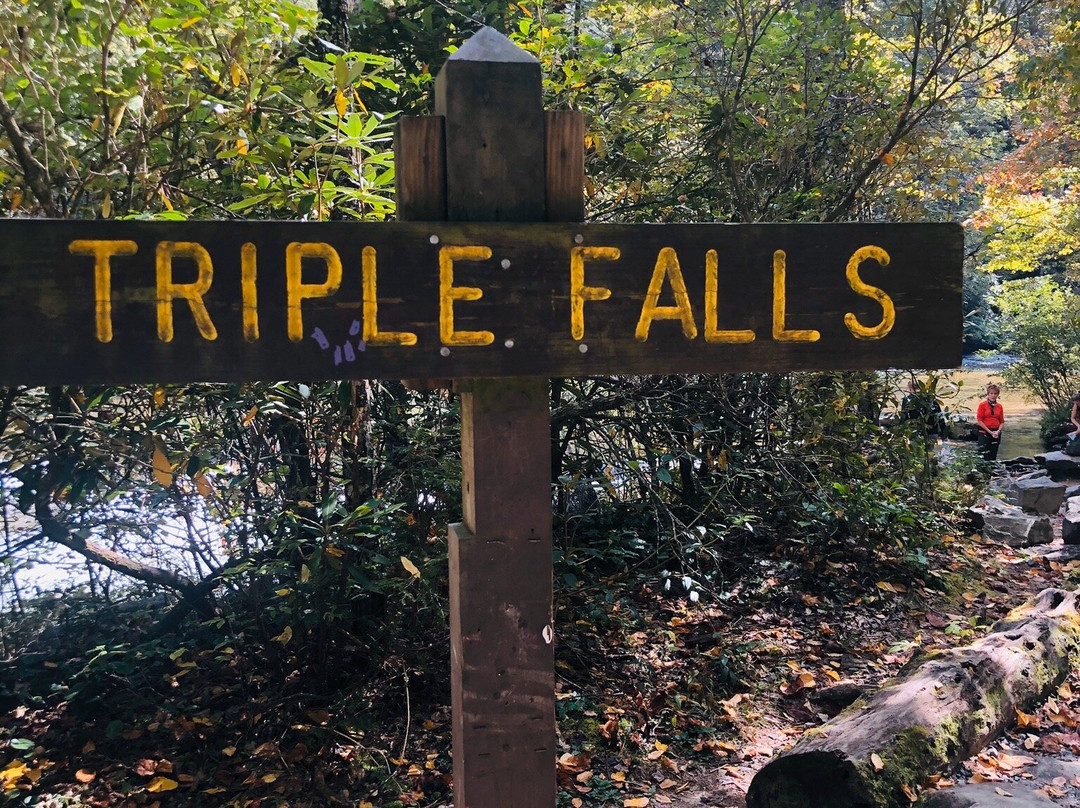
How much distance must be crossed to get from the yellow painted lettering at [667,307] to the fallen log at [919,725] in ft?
6.84

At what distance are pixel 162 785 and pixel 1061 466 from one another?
13.0m

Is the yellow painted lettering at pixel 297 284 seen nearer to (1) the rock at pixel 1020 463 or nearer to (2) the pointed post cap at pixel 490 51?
(2) the pointed post cap at pixel 490 51

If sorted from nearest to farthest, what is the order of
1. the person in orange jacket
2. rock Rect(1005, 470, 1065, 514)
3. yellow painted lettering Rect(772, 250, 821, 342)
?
1. yellow painted lettering Rect(772, 250, 821, 342)
2. rock Rect(1005, 470, 1065, 514)
3. the person in orange jacket

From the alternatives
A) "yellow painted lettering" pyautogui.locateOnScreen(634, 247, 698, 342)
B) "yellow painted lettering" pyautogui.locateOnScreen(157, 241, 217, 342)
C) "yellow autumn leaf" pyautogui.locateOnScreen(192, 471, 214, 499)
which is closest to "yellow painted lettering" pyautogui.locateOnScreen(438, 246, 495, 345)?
"yellow painted lettering" pyautogui.locateOnScreen(634, 247, 698, 342)

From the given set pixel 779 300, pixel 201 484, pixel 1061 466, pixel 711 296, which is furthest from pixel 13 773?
pixel 1061 466

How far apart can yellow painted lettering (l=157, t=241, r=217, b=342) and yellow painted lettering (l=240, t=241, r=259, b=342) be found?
0.06 m

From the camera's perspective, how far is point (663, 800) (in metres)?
3.56

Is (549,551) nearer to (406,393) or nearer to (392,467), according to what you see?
(392,467)

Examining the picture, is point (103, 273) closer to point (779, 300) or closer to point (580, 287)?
point (580, 287)

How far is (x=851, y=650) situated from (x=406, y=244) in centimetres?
418

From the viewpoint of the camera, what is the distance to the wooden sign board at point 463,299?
1.70m

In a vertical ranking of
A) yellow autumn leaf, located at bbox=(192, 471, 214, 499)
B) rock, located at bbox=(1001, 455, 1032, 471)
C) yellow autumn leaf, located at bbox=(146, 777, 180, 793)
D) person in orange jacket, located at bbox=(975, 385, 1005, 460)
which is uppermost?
yellow autumn leaf, located at bbox=(192, 471, 214, 499)

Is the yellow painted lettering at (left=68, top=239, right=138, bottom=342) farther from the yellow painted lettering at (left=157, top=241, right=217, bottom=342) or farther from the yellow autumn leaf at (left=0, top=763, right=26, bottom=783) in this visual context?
the yellow autumn leaf at (left=0, top=763, right=26, bottom=783)

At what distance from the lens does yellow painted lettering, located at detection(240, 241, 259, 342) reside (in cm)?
175
